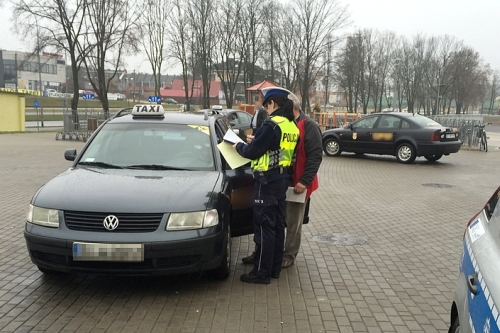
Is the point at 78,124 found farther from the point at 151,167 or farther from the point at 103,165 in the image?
the point at 151,167

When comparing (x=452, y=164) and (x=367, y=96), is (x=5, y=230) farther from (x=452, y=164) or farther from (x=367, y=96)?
(x=367, y=96)

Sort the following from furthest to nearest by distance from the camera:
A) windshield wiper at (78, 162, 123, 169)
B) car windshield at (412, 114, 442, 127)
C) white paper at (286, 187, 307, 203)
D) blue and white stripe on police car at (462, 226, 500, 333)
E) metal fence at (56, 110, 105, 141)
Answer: metal fence at (56, 110, 105, 141) < car windshield at (412, 114, 442, 127) < windshield wiper at (78, 162, 123, 169) < white paper at (286, 187, 307, 203) < blue and white stripe on police car at (462, 226, 500, 333)

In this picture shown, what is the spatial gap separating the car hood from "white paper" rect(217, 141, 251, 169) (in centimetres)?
24

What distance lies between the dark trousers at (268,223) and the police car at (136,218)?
0.31m

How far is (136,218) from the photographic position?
3949mm

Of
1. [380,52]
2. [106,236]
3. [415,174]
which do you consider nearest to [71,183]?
[106,236]

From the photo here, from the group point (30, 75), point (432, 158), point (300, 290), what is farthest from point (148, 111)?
point (30, 75)

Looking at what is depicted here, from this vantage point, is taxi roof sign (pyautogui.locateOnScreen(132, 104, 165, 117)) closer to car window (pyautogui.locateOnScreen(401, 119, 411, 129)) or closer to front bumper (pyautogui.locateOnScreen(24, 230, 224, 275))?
front bumper (pyautogui.locateOnScreen(24, 230, 224, 275))

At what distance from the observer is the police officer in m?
4.39

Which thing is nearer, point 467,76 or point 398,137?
A: point 398,137

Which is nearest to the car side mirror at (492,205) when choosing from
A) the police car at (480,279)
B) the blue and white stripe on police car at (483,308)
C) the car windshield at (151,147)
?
the police car at (480,279)

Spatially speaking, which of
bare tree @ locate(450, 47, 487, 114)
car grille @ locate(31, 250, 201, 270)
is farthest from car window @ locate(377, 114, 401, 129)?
bare tree @ locate(450, 47, 487, 114)

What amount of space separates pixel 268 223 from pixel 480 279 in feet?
8.19

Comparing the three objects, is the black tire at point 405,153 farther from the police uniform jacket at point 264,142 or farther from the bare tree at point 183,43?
the bare tree at point 183,43
